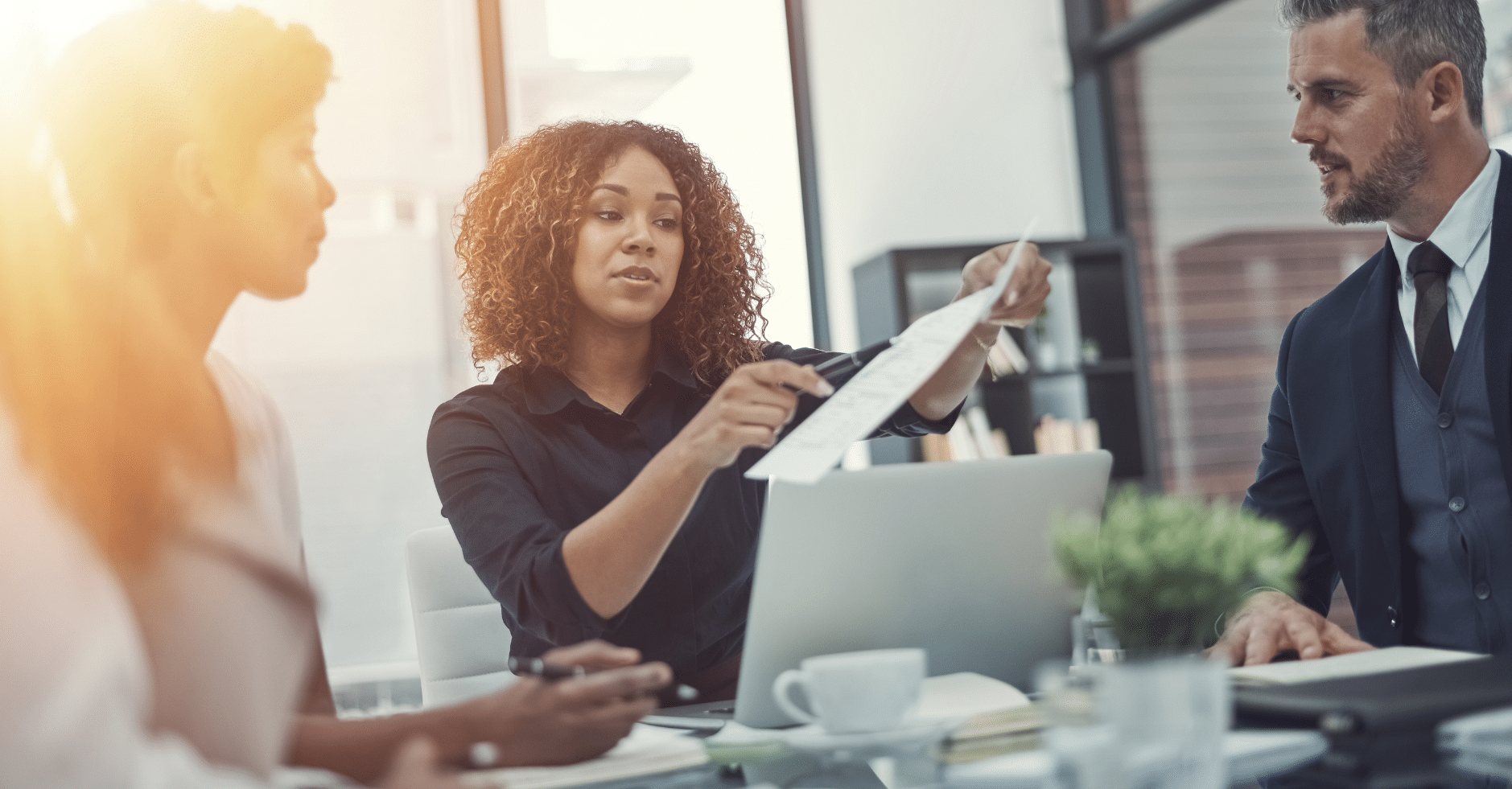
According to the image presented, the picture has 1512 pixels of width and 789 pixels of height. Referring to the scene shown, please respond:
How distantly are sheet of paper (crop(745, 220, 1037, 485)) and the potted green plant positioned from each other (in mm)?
253

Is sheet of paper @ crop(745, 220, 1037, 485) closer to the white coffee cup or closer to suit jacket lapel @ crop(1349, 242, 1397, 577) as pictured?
the white coffee cup

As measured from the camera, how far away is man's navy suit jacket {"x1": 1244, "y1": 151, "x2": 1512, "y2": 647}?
4.99 feet

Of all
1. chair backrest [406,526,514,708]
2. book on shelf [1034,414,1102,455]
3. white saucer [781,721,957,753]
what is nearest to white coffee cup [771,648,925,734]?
white saucer [781,721,957,753]

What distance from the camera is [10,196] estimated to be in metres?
0.83

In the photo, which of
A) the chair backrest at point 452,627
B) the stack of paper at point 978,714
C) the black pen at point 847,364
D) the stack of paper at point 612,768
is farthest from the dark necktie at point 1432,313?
the chair backrest at point 452,627

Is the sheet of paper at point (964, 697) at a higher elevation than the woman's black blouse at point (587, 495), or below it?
below

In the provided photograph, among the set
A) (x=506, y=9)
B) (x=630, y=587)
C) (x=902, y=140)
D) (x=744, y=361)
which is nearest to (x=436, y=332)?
(x=506, y=9)

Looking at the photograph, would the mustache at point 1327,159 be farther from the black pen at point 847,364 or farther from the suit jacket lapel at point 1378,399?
the black pen at point 847,364

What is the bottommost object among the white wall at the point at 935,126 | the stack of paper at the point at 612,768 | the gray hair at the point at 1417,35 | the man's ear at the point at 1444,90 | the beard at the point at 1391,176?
the stack of paper at the point at 612,768

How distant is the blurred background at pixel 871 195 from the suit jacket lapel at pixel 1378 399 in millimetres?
2492

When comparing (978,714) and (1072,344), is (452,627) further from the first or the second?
(1072,344)

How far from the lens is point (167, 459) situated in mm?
805

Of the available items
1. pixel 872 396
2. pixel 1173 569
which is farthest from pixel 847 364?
pixel 1173 569

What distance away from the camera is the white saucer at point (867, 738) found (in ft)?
2.84
